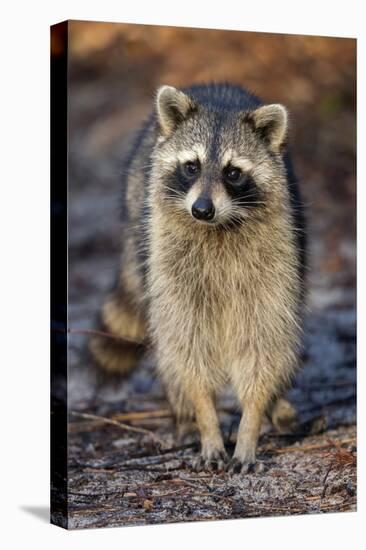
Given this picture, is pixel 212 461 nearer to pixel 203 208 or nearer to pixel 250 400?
pixel 250 400

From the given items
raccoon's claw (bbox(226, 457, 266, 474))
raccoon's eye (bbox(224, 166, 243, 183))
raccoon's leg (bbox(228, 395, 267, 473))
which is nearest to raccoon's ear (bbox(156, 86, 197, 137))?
raccoon's eye (bbox(224, 166, 243, 183))

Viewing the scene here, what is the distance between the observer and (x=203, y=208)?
709 centimetres

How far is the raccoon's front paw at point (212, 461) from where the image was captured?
778 centimetres

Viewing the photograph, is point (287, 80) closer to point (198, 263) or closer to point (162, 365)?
point (198, 263)

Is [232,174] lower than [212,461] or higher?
→ higher

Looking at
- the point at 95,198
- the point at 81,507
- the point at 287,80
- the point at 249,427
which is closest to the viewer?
the point at 81,507

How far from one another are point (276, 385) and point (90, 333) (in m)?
1.41

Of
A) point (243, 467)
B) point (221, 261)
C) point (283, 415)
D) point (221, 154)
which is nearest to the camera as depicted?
point (221, 154)

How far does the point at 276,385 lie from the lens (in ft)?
26.0

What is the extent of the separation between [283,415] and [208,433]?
646 mm

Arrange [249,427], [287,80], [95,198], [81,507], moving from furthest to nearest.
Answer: [95,198] → [287,80] → [249,427] → [81,507]

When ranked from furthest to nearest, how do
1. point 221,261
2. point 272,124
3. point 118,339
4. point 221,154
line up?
point 118,339 < point 221,261 < point 272,124 < point 221,154

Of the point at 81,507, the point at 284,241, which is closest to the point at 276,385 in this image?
the point at 284,241

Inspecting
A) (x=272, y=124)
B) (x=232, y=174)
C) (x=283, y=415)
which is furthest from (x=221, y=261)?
(x=283, y=415)
